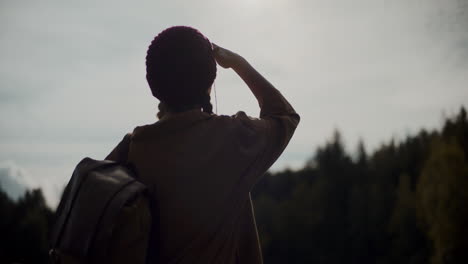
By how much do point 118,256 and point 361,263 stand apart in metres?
51.2

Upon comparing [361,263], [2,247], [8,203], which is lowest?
[361,263]

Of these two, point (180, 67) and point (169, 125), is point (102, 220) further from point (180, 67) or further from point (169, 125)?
point (180, 67)

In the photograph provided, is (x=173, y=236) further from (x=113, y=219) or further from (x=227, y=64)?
(x=227, y=64)

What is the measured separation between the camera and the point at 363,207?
4716 cm

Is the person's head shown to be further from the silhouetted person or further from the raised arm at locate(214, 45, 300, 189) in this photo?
the raised arm at locate(214, 45, 300, 189)

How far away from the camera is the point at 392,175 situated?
1955 inches

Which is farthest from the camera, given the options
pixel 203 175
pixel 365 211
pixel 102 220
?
pixel 365 211

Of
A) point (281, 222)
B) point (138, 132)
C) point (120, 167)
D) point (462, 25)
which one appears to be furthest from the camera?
point (281, 222)

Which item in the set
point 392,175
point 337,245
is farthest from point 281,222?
point 392,175

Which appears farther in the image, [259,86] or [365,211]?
[365,211]

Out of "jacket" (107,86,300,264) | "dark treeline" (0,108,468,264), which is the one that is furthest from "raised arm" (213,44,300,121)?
"dark treeline" (0,108,468,264)

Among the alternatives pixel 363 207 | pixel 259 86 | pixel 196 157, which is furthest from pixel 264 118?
pixel 363 207

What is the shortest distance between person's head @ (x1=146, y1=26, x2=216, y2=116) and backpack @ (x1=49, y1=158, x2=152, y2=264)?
0.38m

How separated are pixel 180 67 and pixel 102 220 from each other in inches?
24.8
